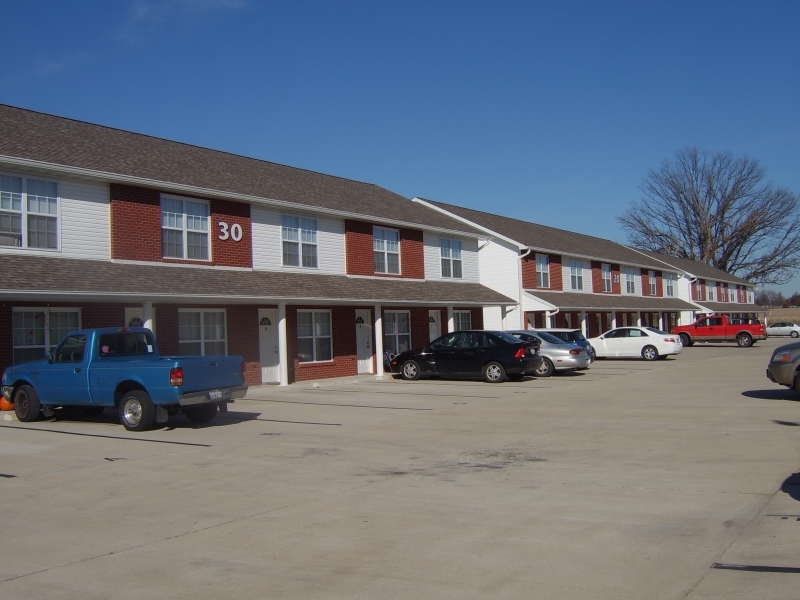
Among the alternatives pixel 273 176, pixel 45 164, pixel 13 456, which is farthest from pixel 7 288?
pixel 273 176

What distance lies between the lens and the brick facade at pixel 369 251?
25.8 meters

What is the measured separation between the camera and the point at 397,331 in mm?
28359

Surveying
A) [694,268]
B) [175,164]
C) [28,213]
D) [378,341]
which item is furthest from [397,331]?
→ [694,268]

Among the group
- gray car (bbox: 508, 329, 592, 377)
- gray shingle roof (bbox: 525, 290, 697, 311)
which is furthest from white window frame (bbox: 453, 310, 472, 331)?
gray car (bbox: 508, 329, 592, 377)

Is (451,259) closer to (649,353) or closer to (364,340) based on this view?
(364,340)

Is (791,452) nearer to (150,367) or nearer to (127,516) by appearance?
(127,516)

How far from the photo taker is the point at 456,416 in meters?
15.1

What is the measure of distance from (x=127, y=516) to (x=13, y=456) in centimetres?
445

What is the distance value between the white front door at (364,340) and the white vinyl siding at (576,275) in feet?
52.2

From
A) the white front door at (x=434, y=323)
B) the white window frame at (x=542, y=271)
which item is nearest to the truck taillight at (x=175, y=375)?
the white front door at (x=434, y=323)

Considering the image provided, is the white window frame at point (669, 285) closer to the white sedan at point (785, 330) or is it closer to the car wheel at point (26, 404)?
the white sedan at point (785, 330)

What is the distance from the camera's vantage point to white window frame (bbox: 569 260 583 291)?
1598 inches

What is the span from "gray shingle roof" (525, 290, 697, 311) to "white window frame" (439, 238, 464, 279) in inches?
163

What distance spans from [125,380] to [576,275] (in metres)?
31.5
